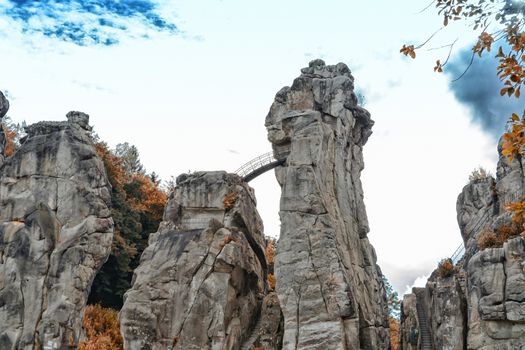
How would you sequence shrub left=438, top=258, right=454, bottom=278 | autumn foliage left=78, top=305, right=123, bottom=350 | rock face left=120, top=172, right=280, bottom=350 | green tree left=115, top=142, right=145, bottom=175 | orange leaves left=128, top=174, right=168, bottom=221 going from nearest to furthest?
rock face left=120, top=172, right=280, bottom=350 < shrub left=438, top=258, right=454, bottom=278 < autumn foliage left=78, top=305, right=123, bottom=350 < orange leaves left=128, top=174, right=168, bottom=221 < green tree left=115, top=142, right=145, bottom=175

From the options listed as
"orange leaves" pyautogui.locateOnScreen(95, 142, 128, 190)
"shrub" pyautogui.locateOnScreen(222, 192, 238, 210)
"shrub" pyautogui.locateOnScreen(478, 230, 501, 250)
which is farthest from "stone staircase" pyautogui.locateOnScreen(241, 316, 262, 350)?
"orange leaves" pyautogui.locateOnScreen(95, 142, 128, 190)

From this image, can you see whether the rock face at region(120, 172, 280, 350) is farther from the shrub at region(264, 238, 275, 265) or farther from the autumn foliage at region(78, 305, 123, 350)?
the shrub at region(264, 238, 275, 265)

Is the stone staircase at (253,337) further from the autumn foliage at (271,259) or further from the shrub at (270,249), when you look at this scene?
the shrub at (270,249)

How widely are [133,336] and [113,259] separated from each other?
1139cm

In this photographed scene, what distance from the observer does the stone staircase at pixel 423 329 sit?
25.9 meters

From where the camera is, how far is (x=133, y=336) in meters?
23.4

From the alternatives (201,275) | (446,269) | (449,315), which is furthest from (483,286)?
(201,275)

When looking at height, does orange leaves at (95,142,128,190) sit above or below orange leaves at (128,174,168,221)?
above

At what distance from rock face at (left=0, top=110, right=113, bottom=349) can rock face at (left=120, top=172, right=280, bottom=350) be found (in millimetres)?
3382

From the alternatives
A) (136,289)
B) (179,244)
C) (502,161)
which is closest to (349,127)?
(502,161)

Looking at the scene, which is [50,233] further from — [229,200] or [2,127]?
[2,127]

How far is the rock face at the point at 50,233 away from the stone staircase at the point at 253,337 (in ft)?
25.7

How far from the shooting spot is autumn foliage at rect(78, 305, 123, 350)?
27969 millimetres

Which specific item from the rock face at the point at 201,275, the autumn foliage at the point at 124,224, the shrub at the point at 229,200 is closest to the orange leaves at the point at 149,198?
the autumn foliage at the point at 124,224
